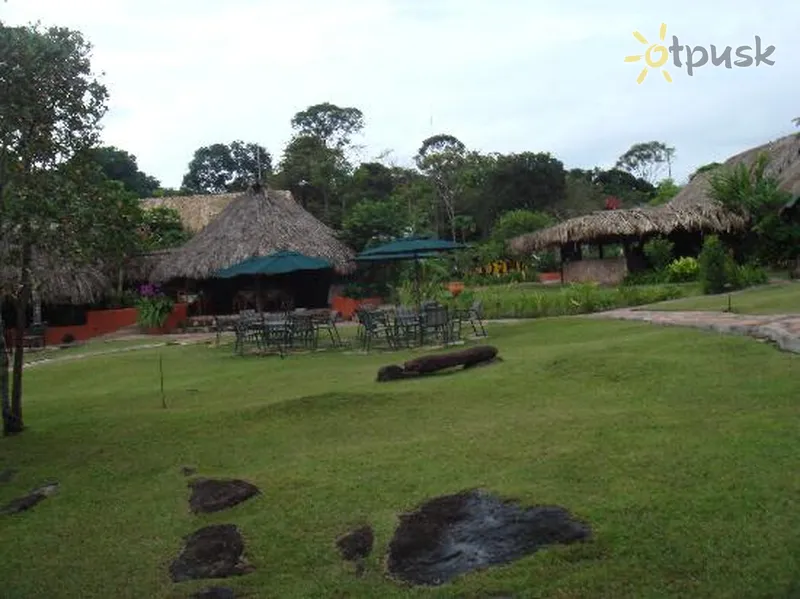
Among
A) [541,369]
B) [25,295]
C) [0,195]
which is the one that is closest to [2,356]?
[25,295]

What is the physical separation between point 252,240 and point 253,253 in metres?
0.85

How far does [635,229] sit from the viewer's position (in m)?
27.8

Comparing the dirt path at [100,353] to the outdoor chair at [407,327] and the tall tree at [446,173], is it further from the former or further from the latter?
the tall tree at [446,173]

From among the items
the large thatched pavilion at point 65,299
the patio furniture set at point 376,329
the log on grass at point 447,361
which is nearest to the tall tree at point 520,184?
the large thatched pavilion at point 65,299

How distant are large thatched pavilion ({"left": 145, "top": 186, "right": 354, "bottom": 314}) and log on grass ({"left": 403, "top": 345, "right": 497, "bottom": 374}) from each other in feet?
54.8

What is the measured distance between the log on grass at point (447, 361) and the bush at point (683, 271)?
54.0ft

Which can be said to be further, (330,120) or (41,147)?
(330,120)

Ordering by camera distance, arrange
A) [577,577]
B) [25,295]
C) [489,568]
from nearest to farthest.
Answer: [577,577]
[489,568]
[25,295]

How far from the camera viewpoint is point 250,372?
1234 centimetres

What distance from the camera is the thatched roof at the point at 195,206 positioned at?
35688mm

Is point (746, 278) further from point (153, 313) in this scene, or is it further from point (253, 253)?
point (153, 313)

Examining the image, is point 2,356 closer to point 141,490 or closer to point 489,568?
point 141,490

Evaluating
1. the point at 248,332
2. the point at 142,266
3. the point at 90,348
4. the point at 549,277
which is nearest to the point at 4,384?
the point at 248,332

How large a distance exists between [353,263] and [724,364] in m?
21.1
